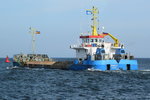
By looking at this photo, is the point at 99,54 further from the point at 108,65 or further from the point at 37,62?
the point at 37,62

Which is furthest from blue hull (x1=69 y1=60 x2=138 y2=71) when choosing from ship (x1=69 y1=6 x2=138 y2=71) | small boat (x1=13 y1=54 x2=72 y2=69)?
small boat (x1=13 y1=54 x2=72 y2=69)

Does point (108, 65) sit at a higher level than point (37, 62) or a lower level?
lower

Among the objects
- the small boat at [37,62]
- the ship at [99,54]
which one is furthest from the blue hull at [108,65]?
the small boat at [37,62]

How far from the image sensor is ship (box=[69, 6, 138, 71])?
6712 centimetres

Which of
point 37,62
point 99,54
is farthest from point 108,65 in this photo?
point 37,62

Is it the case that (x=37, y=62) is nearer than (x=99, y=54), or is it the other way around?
(x=99, y=54)

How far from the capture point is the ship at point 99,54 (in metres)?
67.1

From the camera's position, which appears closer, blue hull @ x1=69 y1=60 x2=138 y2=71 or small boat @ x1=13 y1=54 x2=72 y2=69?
blue hull @ x1=69 y1=60 x2=138 y2=71

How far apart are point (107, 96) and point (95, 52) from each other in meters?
35.3

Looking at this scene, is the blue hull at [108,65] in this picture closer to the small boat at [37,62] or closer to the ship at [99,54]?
the ship at [99,54]

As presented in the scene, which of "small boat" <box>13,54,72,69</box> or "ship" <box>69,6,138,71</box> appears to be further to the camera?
"small boat" <box>13,54,72,69</box>

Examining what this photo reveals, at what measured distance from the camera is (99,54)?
225 ft

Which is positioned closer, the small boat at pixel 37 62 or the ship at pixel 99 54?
the ship at pixel 99 54

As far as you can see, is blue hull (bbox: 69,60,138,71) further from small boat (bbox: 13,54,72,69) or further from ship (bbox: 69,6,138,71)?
small boat (bbox: 13,54,72,69)
